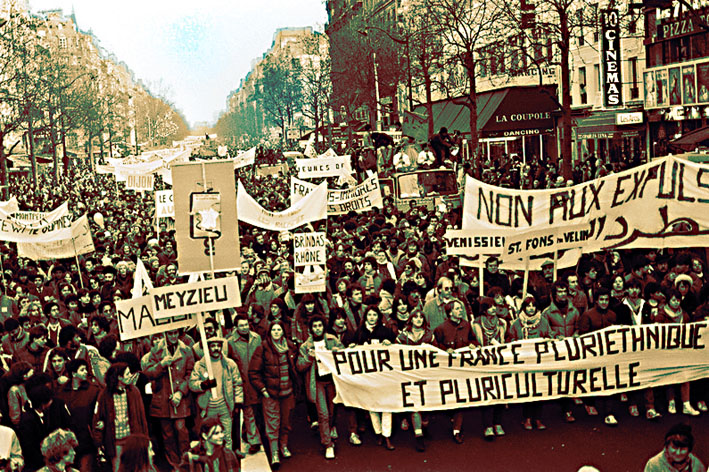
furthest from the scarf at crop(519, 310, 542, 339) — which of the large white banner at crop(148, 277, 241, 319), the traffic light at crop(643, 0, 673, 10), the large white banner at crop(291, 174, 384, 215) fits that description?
the traffic light at crop(643, 0, 673, 10)

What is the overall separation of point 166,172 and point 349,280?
18.9 m

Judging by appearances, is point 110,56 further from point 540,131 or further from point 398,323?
point 398,323

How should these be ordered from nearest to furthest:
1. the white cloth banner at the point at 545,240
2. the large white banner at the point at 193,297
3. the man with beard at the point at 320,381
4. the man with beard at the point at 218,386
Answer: the man with beard at the point at 218,386
the large white banner at the point at 193,297
the man with beard at the point at 320,381
the white cloth banner at the point at 545,240

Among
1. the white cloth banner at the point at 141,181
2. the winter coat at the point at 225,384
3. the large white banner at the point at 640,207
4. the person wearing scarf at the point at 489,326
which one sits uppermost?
the white cloth banner at the point at 141,181

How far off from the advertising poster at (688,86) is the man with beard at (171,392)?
66.8 feet

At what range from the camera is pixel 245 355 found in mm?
10609

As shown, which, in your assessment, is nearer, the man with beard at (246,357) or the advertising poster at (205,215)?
the man with beard at (246,357)

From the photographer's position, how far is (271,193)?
104 ft

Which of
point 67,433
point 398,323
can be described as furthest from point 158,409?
point 398,323

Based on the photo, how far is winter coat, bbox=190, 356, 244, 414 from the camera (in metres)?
9.84

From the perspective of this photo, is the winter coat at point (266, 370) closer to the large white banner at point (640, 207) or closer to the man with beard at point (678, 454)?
the large white banner at point (640, 207)

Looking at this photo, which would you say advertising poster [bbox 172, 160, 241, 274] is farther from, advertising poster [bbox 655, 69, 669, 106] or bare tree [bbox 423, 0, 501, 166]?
bare tree [bbox 423, 0, 501, 166]

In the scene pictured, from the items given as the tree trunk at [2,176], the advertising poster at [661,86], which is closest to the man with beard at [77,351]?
the advertising poster at [661,86]

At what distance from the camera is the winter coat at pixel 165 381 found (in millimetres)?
9984
